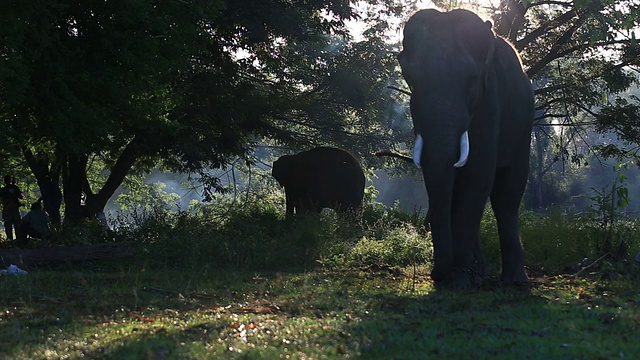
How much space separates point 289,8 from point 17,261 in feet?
29.3

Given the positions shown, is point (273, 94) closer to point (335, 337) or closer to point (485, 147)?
point (485, 147)

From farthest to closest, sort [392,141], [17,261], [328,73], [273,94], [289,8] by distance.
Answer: [392,141]
[328,73]
[273,94]
[289,8]
[17,261]

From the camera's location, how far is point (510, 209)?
37.5ft

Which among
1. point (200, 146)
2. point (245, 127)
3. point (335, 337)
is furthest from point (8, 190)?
point (335, 337)

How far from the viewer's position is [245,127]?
22.9m

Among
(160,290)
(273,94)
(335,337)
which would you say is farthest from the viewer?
(273,94)

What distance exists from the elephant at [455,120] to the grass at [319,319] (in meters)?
0.56

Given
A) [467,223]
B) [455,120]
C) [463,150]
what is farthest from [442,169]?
[467,223]

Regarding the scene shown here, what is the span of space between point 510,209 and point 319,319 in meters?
4.33

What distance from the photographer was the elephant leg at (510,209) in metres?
11.1

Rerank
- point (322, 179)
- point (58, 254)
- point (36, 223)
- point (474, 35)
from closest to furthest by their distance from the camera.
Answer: point (474, 35) < point (58, 254) < point (36, 223) < point (322, 179)

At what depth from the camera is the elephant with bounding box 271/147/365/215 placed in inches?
960

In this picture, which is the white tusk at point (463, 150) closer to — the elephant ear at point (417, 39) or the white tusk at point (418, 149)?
the white tusk at point (418, 149)

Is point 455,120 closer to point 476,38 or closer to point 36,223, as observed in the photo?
point 476,38
